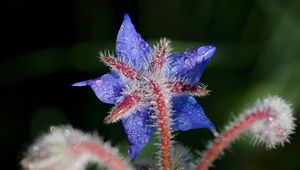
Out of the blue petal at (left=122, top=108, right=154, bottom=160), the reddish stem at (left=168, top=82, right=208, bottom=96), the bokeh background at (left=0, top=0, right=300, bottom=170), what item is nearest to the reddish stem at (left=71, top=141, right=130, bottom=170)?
the blue petal at (left=122, top=108, right=154, bottom=160)

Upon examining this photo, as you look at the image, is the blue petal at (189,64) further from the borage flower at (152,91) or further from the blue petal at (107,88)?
the blue petal at (107,88)

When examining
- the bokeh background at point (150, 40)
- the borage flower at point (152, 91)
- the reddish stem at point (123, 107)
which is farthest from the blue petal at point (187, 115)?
the bokeh background at point (150, 40)

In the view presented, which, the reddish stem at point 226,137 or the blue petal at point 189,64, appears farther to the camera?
the blue petal at point 189,64

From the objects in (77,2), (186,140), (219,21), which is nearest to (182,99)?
(186,140)

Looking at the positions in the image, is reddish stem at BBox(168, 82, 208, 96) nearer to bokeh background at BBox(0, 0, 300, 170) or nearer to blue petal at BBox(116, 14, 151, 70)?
blue petal at BBox(116, 14, 151, 70)

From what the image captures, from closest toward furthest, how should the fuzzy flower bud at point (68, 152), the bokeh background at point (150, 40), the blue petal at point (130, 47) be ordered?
the fuzzy flower bud at point (68, 152), the blue petal at point (130, 47), the bokeh background at point (150, 40)

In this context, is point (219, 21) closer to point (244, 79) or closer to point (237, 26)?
point (237, 26)
